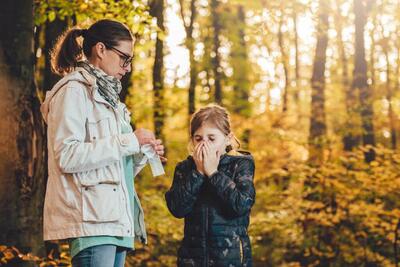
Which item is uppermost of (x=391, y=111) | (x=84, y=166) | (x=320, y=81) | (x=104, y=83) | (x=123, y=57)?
(x=320, y=81)

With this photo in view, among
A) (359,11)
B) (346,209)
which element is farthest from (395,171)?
(359,11)

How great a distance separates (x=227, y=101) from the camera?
2041 centimetres

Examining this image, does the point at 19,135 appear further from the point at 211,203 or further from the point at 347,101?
the point at 347,101

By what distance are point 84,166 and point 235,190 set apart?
3.37 ft

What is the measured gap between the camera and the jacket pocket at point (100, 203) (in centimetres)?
343

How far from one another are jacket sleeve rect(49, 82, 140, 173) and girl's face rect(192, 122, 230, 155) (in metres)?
0.69

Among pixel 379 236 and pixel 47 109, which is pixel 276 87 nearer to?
pixel 379 236

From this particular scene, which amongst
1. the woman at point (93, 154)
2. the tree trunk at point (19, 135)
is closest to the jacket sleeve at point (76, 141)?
the woman at point (93, 154)

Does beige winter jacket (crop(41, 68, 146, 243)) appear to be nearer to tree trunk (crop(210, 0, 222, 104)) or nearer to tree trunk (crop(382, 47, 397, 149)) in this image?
tree trunk (crop(382, 47, 397, 149))

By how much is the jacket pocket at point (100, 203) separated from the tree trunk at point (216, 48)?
15.2m

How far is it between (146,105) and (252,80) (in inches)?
243

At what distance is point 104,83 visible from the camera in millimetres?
3693

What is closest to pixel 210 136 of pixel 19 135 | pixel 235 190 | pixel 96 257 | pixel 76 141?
pixel 235 190

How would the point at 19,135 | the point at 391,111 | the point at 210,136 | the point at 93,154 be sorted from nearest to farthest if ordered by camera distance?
1. the point at 93,154
2. the point at 210,136
3. the point at 19,135
4. the point at 391,111
